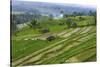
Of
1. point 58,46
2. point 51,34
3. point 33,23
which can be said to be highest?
point 33,23

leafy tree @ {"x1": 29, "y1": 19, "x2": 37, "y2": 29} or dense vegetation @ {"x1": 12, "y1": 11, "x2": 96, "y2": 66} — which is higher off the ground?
leafy tree @ {"x1": 29, "y1": 19, "x2": 37, "y2": 29}

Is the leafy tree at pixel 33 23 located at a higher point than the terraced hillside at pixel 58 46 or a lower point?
higher

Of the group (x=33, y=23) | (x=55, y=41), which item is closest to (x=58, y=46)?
(x=55, y=41)

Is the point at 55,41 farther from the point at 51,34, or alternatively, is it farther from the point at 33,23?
the point at 33,23

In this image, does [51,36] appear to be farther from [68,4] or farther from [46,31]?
[68,4]

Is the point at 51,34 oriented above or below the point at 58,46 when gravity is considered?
above

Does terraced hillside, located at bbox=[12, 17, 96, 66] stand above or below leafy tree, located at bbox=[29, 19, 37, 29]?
below
